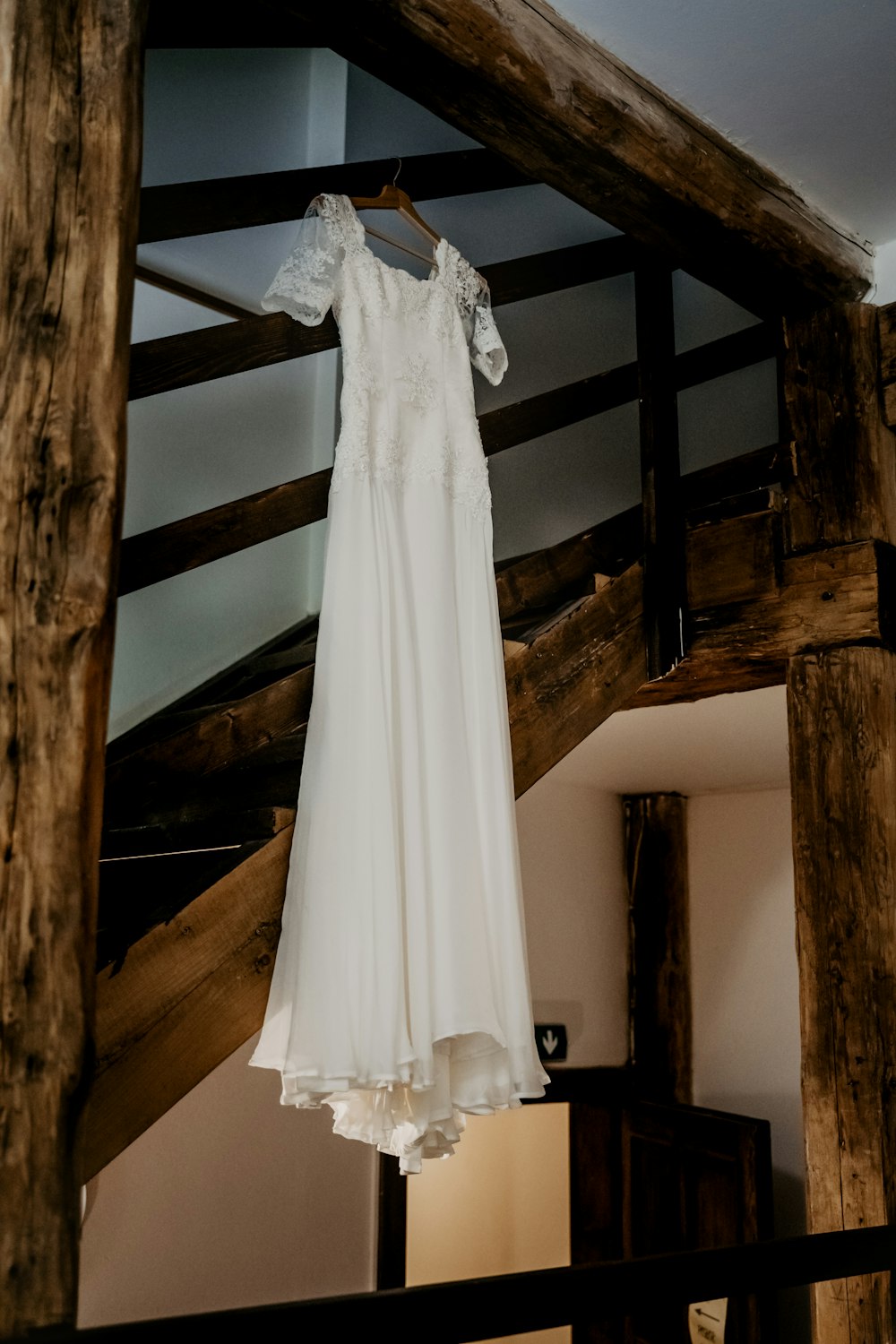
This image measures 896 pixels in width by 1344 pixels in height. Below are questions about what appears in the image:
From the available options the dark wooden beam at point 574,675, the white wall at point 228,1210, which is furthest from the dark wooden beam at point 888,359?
the white wall at point 228,1210

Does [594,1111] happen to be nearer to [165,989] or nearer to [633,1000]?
[633,1000]

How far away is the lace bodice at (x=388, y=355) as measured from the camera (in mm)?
2035

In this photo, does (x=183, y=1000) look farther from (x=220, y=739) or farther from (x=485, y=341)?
(x=485, y=341)

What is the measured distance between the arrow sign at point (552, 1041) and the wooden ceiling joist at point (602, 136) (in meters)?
3.33

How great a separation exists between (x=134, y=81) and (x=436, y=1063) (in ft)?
4.69

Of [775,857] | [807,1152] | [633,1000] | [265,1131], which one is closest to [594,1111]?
[633,1000]

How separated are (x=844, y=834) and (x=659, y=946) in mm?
3127

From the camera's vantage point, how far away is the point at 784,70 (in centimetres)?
216

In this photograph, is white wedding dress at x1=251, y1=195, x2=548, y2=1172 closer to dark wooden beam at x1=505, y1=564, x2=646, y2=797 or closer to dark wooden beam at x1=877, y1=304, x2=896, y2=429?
dark wooden beam at x1=505, y1=564, x2=646, y2=797

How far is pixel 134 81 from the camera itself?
1.37m

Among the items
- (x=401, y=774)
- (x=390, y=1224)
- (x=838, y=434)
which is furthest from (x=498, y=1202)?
(x=401, y=774)

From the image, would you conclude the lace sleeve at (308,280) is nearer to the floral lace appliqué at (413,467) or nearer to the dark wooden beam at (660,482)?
the floral lace appliqué at (413,467)

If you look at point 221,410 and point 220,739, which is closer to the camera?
point 220,739

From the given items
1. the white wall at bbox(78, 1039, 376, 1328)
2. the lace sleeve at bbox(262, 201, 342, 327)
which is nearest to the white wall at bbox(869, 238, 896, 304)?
the lace sleeve at bbox(262, 201, 342, 327)
